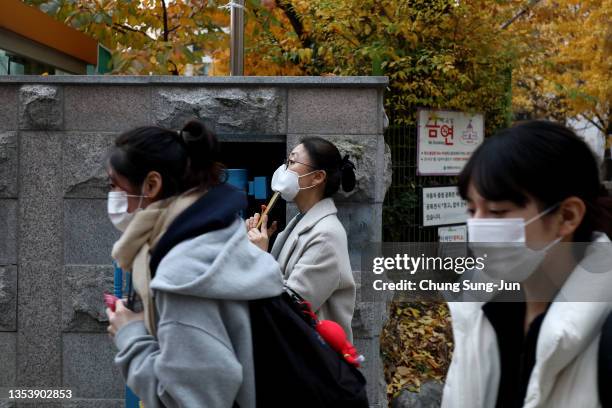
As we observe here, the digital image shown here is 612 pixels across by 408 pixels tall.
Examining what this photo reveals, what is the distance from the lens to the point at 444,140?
7.38 metres

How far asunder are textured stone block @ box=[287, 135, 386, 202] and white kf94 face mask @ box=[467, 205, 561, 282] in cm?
281

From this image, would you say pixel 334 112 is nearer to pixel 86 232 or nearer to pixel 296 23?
pixel 86 232

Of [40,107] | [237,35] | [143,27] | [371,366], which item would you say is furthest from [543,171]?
[143,27]

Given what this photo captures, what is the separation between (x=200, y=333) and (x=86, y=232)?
9.82ft

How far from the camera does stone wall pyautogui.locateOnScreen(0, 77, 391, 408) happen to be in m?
4.60

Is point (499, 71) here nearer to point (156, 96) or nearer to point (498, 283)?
point (156, 96)

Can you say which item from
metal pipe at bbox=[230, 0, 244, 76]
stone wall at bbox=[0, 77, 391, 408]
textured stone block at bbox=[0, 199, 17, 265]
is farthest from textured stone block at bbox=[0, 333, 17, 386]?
metal pipe at bbox=[230, 0, 244, 76]

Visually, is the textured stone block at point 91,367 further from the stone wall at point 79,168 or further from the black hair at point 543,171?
the black hair at point 543,171

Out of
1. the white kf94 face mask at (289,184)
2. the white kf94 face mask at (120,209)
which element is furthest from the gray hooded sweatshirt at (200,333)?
the white kf94 face mask at (289,184)

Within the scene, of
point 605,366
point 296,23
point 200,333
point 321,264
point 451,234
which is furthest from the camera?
point 296,23

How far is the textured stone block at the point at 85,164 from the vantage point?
4.60m

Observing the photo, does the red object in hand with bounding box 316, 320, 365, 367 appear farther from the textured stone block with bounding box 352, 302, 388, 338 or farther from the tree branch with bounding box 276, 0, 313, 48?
the tree branch with bounding box 276, 0, 313, 48

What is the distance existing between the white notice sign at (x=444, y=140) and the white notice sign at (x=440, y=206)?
0.19 m

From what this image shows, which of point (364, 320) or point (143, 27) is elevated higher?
point (143, 27)
